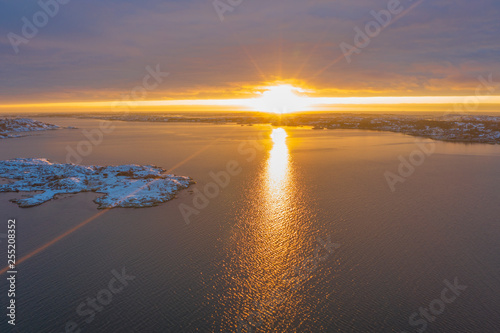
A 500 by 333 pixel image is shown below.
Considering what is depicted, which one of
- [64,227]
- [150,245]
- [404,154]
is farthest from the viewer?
[404,154]

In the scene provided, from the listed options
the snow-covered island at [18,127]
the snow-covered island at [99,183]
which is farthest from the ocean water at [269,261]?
the snow-covered island at [18,127]

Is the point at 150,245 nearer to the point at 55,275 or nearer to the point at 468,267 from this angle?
the point at 55,275

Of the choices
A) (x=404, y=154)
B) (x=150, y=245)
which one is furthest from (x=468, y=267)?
(x=404, y=154)

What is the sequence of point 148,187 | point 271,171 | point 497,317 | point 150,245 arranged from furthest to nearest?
1. point 271,171
2. point 148,187
3. point 150,245
4. point 497,317

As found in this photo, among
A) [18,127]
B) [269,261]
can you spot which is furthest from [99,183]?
[18,127]

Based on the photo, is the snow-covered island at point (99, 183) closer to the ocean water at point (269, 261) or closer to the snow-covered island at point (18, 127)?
the ocean water at point (269, 261)

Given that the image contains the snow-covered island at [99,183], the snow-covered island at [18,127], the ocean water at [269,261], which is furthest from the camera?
the snow-covered island at [18,127]
